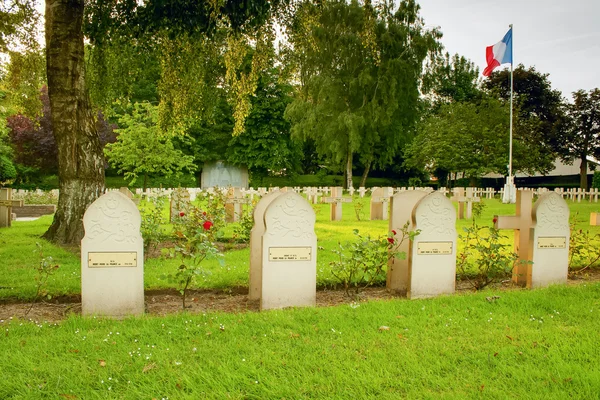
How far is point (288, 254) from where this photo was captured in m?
4.71

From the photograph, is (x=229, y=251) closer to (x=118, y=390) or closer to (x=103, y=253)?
(x=103, y=253)

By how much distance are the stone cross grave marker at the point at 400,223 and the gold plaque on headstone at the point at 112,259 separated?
3.04 m

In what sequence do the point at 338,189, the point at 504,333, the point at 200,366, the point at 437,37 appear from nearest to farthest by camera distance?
the point at 200,366 → the point at 504,333 → the point at 338,189 → the point at 437,37

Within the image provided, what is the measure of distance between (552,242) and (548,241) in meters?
0.08

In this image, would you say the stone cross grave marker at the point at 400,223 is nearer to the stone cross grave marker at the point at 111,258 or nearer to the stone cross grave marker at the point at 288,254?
the stone cross grave marker at the point at 288,254

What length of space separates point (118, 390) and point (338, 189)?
1137cm

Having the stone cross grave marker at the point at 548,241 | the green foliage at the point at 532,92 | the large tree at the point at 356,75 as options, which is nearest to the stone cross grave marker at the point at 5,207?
the stone cross grave marker at the point at 548,241

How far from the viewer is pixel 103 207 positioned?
169 inches

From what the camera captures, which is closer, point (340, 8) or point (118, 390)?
point (118, 390)

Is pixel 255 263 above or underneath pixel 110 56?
underneath

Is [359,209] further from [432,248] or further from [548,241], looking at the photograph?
[432,248]

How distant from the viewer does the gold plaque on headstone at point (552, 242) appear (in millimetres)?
5629

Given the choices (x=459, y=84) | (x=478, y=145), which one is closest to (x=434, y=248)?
(x=478, y=145)

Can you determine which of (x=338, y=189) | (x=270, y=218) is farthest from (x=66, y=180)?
(x=338, y=189)
